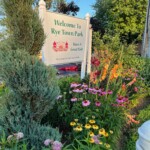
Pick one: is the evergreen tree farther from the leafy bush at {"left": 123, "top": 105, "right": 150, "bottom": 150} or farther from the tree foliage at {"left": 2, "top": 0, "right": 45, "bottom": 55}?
the leafy bush at {"left": 123, "top": 105, "right": 150, "bottom": 150}

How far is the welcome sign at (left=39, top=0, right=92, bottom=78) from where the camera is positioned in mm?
4211

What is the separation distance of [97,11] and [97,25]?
2.15 meters

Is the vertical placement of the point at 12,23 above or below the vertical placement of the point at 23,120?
above

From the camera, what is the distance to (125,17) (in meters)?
14.7

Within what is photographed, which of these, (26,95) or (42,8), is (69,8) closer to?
(42,8)

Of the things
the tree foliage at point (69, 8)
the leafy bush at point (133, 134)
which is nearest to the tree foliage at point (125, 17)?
the tree foliage at point (69, 8)

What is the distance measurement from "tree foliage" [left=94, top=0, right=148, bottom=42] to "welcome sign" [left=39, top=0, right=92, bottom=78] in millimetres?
8941

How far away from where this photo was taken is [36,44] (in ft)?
9.26

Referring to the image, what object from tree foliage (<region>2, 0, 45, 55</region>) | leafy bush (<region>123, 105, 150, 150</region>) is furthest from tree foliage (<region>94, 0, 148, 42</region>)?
tree foliage (<region>2, 0, 45, 55</region>)

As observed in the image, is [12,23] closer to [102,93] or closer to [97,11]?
[102,93]

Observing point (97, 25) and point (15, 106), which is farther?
point (97, 25)

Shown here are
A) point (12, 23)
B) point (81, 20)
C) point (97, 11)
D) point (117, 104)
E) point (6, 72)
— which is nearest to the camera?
point (6, 72)

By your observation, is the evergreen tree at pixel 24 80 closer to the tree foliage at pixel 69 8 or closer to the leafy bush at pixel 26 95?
the leafy bush at pixel 26 95

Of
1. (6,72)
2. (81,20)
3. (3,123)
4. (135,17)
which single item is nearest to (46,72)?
(6,72)
